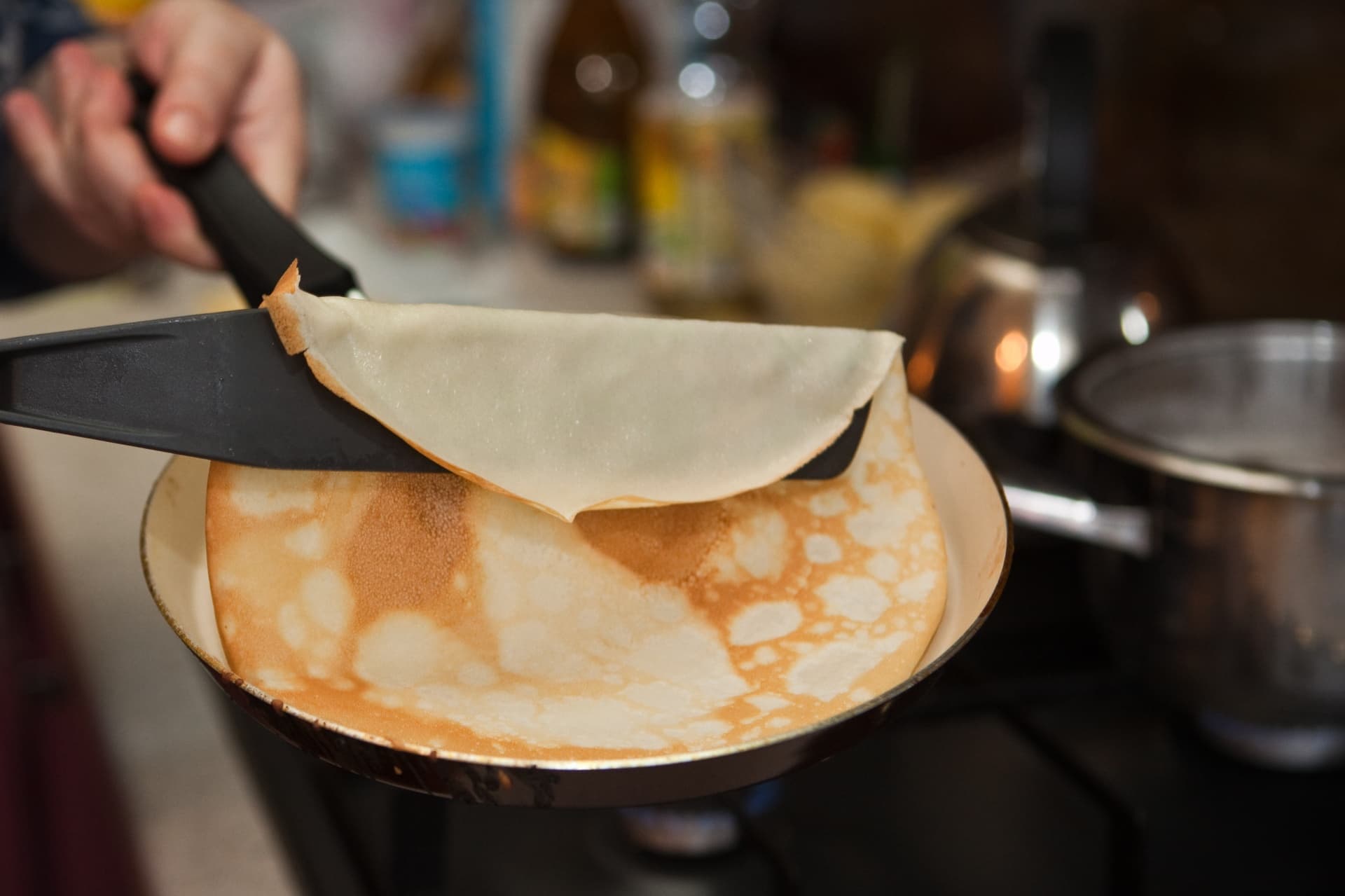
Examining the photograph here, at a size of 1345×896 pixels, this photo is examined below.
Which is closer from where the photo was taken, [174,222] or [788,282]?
[174,222]

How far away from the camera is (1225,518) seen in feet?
1.86

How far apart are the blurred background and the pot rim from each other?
14 centimetres

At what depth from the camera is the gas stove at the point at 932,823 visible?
0.60 meters

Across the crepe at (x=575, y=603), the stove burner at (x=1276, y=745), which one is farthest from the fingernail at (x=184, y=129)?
the stove burner at (x=1276, y=745)

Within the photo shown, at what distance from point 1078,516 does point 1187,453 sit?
0.20 ft

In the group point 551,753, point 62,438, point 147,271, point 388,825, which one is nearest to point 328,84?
point 147,271

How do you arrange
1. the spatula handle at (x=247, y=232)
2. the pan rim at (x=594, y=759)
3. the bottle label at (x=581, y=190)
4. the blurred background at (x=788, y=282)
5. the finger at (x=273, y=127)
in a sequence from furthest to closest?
the bottle label at (x=581, y=190) < the finger at (x=273, y=127) < the blurred background at (x=788, y=282) < the spatula handle at (x=247, y=232) < the pan rim at (x=594, y=759)

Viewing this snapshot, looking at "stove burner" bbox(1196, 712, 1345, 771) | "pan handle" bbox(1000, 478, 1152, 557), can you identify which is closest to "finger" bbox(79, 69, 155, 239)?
"pan handle" bbox(1000, 478, 1152, 557)

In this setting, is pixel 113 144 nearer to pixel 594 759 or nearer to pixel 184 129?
pixel 184 129

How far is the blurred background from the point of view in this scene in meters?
0.63

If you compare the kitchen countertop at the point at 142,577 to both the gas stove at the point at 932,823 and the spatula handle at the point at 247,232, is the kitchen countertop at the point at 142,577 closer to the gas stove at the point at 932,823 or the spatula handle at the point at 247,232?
the gas stove at the point at 932,823

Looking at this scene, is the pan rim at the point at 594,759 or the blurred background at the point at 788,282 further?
the blurred background at the point at 788,282

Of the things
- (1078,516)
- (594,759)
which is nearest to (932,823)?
(1078,516)

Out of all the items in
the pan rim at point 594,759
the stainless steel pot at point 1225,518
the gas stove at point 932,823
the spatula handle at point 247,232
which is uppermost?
the spatula handle at point 247,232
